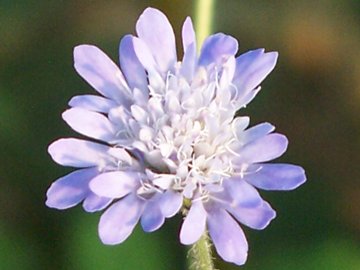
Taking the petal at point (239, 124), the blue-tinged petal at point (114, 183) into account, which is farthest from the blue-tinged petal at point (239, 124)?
the blue-tinged petal at point (114, 183)

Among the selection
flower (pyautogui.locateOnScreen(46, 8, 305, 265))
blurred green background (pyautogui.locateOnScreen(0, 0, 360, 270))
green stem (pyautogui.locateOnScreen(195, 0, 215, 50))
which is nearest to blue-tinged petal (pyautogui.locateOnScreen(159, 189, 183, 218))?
flower (pyautogui.locateOnScreen(46, 8, 305, 265))

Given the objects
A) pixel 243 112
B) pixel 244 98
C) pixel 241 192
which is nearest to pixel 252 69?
pixel 244 98

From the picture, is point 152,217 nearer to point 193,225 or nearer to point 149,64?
point 193,225

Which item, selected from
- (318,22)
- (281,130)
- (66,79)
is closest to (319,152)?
(281,130)

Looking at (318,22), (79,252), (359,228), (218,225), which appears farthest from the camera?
(318,22)

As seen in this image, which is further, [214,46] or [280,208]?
[280,208]

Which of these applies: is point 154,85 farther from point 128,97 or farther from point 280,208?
point 280,208

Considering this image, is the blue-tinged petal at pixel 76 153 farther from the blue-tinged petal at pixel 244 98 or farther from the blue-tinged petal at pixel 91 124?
the blue-tinged petal at pixel 244 98
